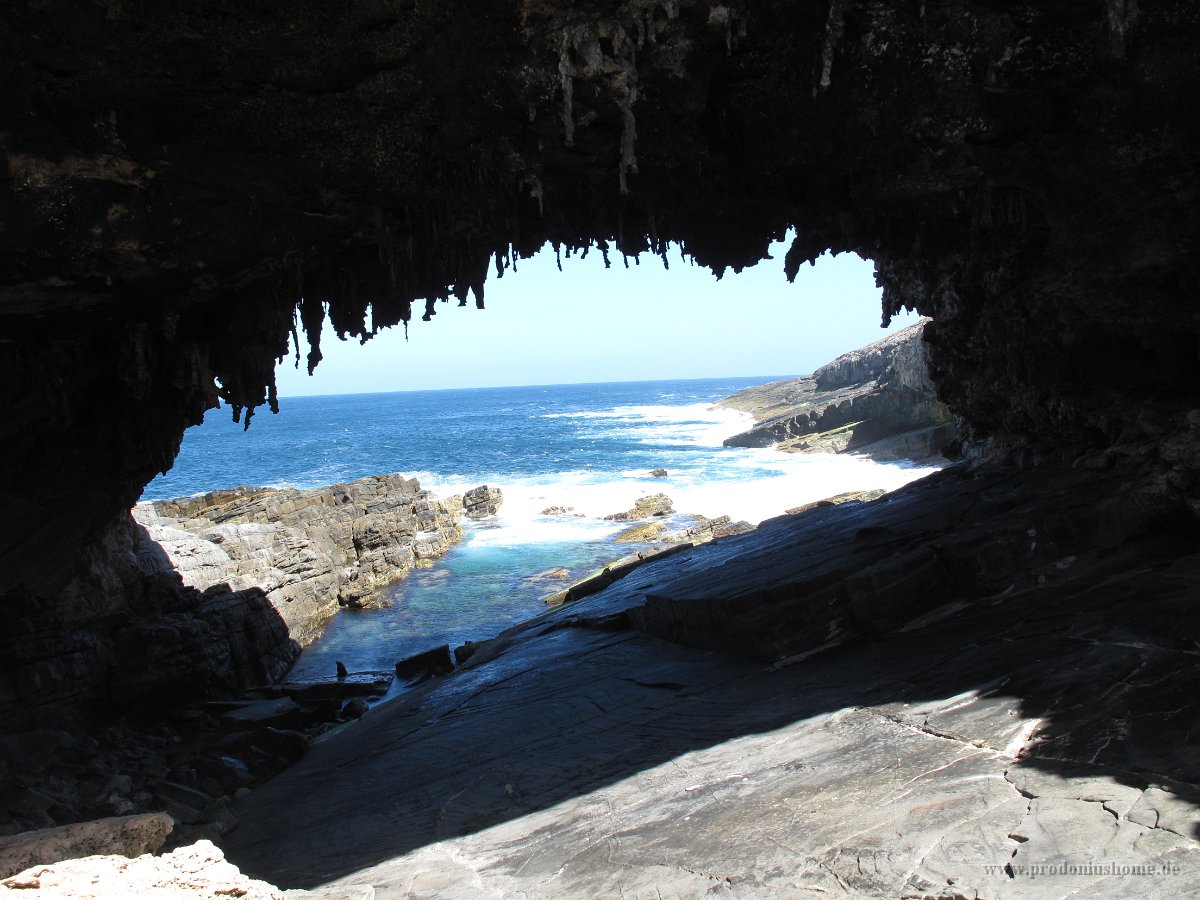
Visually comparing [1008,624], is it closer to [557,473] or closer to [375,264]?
[375,264]

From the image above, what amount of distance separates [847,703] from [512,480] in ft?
156

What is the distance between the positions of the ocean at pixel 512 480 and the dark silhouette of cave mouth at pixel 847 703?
8669 mm

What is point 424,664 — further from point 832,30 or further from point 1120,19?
point 1120,19

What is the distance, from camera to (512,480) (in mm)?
55312

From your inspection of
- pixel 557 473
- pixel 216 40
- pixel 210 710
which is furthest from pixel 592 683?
pixel 557 473

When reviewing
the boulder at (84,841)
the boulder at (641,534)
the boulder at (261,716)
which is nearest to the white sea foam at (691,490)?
the boulder at (641,534)

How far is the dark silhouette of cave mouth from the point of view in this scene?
23.0ft

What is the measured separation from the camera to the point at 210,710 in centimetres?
1456

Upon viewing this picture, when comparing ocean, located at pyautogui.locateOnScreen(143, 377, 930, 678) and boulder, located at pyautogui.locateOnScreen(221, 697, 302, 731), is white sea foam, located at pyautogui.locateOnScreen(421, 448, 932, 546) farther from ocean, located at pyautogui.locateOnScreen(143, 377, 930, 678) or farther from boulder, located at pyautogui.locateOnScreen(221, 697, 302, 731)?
boulder, located at pyautogui.locateOnScreen(221, 697, 302, 731)

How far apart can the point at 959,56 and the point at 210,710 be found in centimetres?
1526

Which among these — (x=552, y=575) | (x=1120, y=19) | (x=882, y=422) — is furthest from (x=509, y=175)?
(x=882, y=422)

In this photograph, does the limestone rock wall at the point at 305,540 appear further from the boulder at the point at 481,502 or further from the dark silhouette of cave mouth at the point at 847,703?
the dark silhouette of cave mouth at the point at 847,703

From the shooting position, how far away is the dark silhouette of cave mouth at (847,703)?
7.01 m

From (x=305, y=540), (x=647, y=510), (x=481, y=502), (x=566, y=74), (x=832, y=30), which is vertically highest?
(x=832, y=30)
